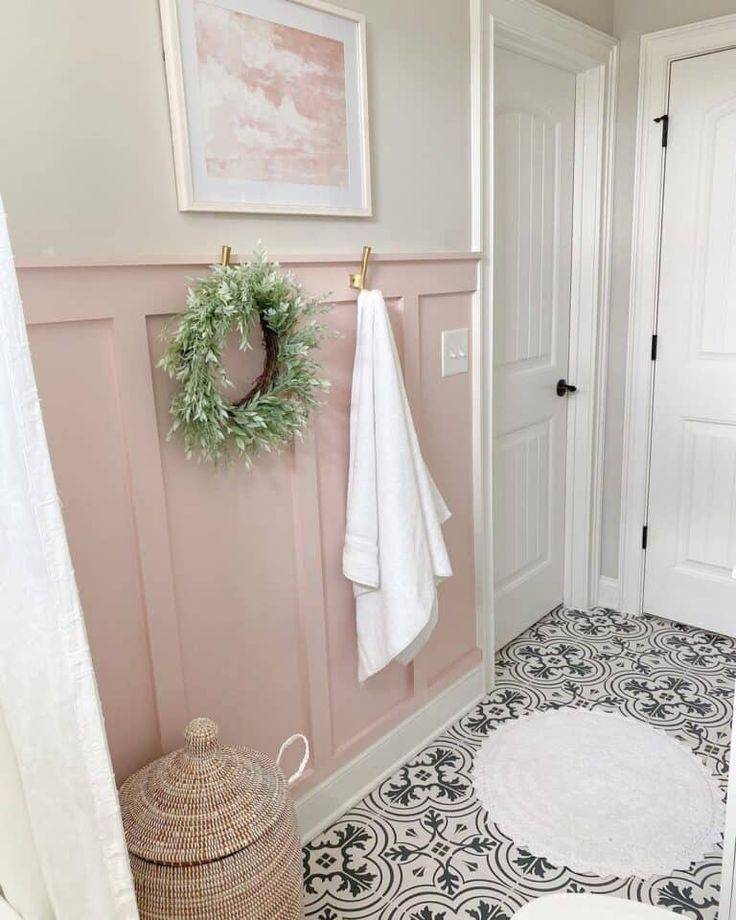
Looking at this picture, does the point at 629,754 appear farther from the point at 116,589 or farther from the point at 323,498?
the point at 116,589

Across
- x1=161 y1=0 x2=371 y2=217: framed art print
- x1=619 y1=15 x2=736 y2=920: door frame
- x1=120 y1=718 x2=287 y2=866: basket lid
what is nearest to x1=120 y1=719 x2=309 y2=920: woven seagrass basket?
x1=120 y1=718 x2=287 y2=866: basket lid

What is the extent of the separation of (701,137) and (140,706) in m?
2.43

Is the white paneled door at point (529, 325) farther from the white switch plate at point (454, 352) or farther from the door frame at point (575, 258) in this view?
the white switch plate at point (454, 352)

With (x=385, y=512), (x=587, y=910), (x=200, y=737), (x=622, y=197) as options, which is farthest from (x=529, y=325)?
(x=587, y=910)

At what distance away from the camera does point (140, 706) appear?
156cm

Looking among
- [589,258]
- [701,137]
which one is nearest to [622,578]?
[589,258]

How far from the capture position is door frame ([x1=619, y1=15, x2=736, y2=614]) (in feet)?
8.33

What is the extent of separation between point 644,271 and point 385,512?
1534 millimetres

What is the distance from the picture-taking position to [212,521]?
1636 mm

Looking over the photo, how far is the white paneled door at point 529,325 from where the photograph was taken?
2.46 metres

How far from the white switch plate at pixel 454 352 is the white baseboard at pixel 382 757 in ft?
3.18

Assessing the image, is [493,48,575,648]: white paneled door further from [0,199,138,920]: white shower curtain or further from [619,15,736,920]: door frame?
[0,199,138,920]: white shower curtain

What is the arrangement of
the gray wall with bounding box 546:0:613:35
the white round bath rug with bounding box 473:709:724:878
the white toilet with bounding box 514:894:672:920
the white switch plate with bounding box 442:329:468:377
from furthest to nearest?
the gray wall with bounding box 546:0:613:35, the white switch plate with bounding box 442:329:468:377, the white round bath rug with bounding box 473:709:724:878, the white toilet with bounding box 514:894:672:920

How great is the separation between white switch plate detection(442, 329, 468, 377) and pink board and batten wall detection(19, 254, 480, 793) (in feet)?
0.09
